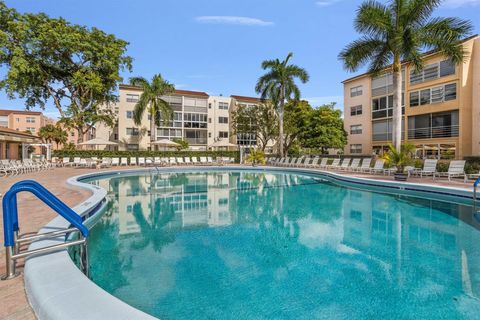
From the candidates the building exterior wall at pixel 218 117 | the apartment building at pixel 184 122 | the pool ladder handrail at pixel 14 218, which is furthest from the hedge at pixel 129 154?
the pool ladder handrail at pixel 14 218

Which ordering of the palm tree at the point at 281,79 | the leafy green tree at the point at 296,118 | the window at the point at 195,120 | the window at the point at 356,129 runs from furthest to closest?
the window at the point at 195,120
the window at the point at 356,129
the leafy green tree at the point at 296,118
the palm tree at the point at 281,79

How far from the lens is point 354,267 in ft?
15.9

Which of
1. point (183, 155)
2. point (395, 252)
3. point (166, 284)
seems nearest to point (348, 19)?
point (395, 252)

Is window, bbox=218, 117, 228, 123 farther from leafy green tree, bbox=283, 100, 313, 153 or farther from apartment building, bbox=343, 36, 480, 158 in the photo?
apartment building, bbox=343, 36, 480, 158

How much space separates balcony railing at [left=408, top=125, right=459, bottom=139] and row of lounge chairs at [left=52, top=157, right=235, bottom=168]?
65.8 feet

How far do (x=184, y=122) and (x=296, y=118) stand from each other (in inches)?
726

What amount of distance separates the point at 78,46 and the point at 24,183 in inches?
1164

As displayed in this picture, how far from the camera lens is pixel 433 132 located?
2569 centimetres

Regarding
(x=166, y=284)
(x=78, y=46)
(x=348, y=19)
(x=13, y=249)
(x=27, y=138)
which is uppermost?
(x=78, y=46)

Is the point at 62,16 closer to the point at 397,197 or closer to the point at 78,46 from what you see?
the point at 78,46

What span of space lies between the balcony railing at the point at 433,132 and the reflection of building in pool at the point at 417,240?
18175 mm

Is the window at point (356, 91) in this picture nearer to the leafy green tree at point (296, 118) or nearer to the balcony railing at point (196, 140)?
the leafy green tree at point (296, 118)

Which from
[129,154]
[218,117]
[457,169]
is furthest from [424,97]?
[129,154]

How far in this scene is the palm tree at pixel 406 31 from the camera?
15758 mm
